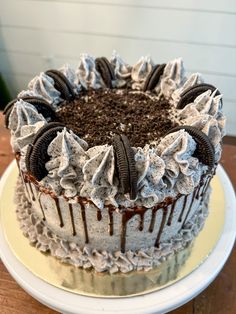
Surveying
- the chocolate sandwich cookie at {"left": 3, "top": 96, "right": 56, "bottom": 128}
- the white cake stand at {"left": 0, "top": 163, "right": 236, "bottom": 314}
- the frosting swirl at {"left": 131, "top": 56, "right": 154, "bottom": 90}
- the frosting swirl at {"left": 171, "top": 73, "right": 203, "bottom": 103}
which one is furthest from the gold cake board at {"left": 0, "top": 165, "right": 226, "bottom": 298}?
the frosting swirl at {"left": 131, "top": 56, "right": 154, "bottom": 90}

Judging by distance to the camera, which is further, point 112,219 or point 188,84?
point 188,84

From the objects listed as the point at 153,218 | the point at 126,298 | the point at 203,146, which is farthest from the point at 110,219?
the point at 203,146

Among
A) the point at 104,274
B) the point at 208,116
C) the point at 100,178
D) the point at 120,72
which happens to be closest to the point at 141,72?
the point at 120,72

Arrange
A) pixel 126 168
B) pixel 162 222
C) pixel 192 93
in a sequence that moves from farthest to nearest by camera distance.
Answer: pixel 192 93, pixel 162 222, pixel 126 168

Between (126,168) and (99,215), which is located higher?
(126,168)

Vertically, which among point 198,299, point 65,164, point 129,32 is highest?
point 65,164

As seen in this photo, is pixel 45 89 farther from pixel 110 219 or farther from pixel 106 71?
pixel 110 219

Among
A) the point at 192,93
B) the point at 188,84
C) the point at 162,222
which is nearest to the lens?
the point at 162,222
